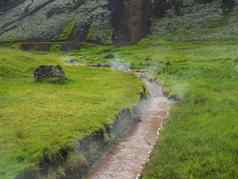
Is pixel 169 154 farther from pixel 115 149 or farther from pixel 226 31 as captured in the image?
pixel 226 31

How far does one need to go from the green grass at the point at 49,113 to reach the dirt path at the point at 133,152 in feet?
6.91

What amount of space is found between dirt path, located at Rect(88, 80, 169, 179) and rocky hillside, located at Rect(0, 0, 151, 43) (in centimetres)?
9673

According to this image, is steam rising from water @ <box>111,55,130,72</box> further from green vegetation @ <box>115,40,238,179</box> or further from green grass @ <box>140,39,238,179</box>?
green grass @ <box>140,39,238,179</box>

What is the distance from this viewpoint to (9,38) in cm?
16112

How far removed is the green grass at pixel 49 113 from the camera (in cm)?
2229

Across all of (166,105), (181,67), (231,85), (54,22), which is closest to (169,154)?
(166,105)

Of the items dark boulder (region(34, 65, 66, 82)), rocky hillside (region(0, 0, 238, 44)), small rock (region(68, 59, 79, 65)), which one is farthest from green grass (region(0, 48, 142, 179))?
rocky hillside (region(0, 0, 238, 44))

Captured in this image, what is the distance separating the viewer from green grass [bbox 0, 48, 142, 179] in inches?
878

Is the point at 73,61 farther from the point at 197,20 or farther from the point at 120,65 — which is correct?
the point at 197,20

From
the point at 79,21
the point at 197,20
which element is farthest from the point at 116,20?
the point at 197,20

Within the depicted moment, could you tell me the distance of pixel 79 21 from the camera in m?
154

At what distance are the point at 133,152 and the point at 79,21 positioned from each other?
130697 mm

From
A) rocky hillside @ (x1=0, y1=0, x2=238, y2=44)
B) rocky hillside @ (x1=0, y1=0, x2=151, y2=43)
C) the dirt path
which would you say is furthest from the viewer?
rocky hillside @ (x1=0, y1=0, x2=151, y2=43)

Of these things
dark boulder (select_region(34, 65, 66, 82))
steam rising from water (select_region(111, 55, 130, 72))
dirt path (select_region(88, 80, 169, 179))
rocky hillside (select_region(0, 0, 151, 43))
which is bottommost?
rocky hillside (select_region(0, 0, 151, 43))
